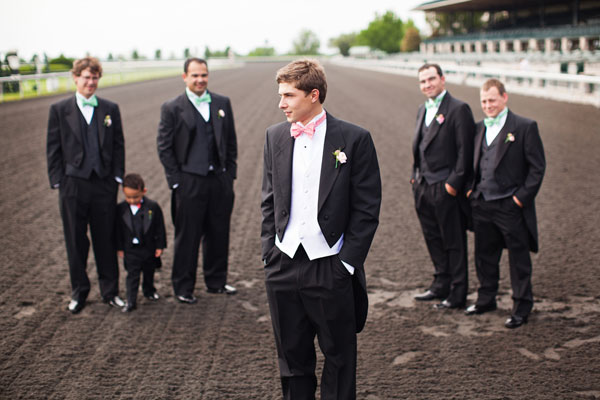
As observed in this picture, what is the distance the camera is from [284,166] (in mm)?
3564

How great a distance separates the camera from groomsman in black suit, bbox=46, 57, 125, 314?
5727 mm

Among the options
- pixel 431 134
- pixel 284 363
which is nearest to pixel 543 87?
pixel 431 134

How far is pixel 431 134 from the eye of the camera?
5.69 meters

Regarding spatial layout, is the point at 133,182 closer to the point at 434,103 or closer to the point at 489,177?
the point at 434,103

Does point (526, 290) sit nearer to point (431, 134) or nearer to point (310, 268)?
point (431, 134)

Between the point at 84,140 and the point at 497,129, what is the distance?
347cm

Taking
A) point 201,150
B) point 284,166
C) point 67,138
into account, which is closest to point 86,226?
point 67,138

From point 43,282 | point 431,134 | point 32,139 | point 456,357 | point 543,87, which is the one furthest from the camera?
point 543,87

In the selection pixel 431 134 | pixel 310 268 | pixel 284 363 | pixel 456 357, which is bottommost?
pixel 456 357

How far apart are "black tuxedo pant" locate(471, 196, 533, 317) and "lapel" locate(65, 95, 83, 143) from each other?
3.39 m

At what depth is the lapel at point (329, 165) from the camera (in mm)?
3510

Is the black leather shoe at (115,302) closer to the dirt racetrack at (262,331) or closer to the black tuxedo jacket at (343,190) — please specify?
the dirt racetrack at (262,331)

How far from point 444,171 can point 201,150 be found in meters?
2.14

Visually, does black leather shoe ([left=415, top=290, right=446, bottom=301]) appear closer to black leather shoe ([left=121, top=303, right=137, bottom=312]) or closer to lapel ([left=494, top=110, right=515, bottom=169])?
lapel ([left=494, top=110, right=515, bottom=169])
